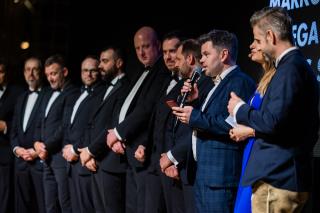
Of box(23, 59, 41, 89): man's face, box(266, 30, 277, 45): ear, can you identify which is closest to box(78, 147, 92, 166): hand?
box(23, 59, 41, 89): man's face

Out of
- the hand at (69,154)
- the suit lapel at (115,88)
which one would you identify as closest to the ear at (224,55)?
the suit lapel at (115,88)

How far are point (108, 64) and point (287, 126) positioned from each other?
2.58 meters

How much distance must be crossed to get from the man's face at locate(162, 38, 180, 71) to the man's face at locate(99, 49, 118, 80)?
0.76 m

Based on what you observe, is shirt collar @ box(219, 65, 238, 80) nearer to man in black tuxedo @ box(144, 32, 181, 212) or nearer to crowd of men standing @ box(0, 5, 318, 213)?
crowd of men standing @ box(0, 5, 318, 213)

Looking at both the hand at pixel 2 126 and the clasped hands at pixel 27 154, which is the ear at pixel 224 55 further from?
the hand at pixel 2 126

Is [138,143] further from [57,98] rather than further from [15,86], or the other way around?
[15,86]

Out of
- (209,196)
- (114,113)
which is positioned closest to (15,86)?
(114,113)

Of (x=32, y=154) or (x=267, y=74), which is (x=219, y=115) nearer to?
(x=267, y=74)

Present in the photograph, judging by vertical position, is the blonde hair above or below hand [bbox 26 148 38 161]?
above

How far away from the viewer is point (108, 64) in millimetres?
5172

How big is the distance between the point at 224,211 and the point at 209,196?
0.38 feet

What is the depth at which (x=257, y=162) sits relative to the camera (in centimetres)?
292

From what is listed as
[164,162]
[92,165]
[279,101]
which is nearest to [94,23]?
[92,165]

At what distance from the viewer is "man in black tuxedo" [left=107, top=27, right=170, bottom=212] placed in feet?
14.9
